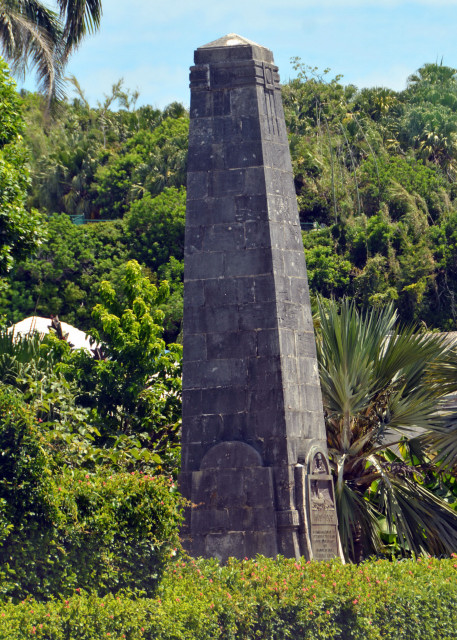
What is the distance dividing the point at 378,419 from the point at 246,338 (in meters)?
3.37

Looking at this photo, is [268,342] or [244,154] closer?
[268,342]

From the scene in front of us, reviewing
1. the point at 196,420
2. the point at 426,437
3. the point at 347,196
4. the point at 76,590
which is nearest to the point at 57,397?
the point at 196,420

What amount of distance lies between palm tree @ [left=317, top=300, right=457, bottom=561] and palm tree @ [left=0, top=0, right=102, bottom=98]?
348 inches

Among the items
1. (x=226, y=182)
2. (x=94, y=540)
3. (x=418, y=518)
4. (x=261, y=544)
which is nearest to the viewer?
(x=94, y=540)

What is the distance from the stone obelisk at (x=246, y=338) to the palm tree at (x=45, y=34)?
24.1 feet

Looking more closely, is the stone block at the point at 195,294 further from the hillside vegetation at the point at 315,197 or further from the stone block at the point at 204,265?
the hillside vegetation at the point at 315,197

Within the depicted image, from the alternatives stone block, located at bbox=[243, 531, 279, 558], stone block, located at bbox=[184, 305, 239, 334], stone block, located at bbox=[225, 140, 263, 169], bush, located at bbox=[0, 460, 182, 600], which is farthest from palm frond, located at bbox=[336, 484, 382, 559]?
stone block, located at bbox=[225, 140, 263, 169]

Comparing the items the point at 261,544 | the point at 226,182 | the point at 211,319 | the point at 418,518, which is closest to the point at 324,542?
the point at 261,544

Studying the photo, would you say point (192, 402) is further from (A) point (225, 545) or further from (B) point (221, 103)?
(B) point (221, 103)

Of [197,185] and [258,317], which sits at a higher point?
[197,185]

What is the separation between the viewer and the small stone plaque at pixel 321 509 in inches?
355

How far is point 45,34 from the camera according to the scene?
56.1ft

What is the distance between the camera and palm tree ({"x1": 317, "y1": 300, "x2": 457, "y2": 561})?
1072cm

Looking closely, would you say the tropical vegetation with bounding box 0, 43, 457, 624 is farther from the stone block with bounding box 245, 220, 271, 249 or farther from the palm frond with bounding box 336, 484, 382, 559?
the stone block with bounding box 245, 220, 271, 249
